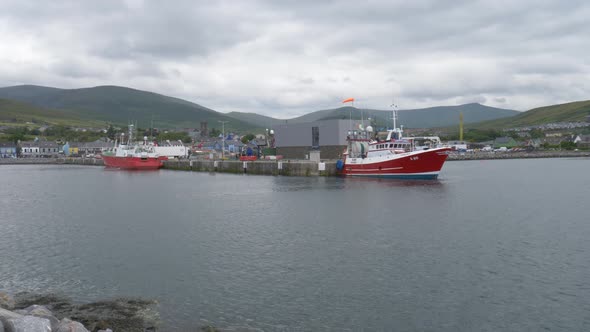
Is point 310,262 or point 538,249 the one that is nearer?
point 310,262

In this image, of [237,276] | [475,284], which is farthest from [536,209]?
[237,276]

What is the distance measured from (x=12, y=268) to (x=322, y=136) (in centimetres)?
7291

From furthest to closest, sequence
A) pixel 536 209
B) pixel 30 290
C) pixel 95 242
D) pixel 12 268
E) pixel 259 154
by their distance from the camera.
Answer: pixel 259 154, pixel 536 209, pixel 95 242, pixel 12 268, pixel 30 290

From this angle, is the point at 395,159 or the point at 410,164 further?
the point at 395,159

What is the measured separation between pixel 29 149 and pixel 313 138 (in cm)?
11066

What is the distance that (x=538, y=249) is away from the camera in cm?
1866

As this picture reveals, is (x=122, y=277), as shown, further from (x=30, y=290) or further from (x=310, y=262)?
(x=310, y=262)

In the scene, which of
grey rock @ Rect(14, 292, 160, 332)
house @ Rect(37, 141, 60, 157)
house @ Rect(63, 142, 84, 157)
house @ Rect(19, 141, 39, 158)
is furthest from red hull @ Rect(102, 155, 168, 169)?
house @ Rect(19, 141, 39, 158)

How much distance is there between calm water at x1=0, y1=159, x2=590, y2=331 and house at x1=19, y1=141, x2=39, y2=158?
133 meters

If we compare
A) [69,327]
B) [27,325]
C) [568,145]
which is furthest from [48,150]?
[568,145]

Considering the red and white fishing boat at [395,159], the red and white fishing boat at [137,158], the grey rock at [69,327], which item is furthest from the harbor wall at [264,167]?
the grey rock at [69,327]

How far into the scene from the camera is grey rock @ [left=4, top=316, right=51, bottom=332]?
8.62 m

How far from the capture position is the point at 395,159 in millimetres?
51500

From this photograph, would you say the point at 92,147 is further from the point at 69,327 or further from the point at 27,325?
the point at 27,325
